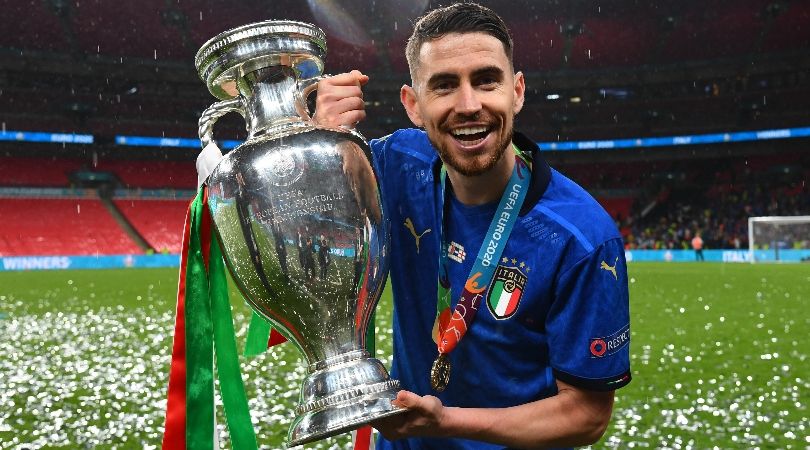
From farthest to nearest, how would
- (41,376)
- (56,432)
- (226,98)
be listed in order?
1. (41,376)
2. (56,432)
3. (226,98)

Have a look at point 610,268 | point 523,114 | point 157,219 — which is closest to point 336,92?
point 610,268

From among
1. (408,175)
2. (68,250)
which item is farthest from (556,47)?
(408,175)

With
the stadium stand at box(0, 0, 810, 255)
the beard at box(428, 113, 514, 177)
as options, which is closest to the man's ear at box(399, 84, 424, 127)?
the beard at box(428, 113, 514, 177)

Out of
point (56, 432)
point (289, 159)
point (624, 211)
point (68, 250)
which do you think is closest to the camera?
point (289, 159)

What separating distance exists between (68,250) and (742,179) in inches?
911

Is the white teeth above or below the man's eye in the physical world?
below

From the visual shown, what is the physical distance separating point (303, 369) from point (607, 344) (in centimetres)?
363

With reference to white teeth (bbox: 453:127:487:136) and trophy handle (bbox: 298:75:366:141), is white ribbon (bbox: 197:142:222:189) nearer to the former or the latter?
trophy handle (bbox: 298:75:366:141)

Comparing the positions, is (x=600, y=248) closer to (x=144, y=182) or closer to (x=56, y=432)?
(x=56, y=432)

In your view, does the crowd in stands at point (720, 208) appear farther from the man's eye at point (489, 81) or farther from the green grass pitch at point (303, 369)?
the man's eye at point (489, 81)

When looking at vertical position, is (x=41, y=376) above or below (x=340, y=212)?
above

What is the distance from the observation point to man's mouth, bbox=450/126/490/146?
4.17ft

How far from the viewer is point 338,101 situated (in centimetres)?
142

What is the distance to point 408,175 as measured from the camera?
5.43 ft
